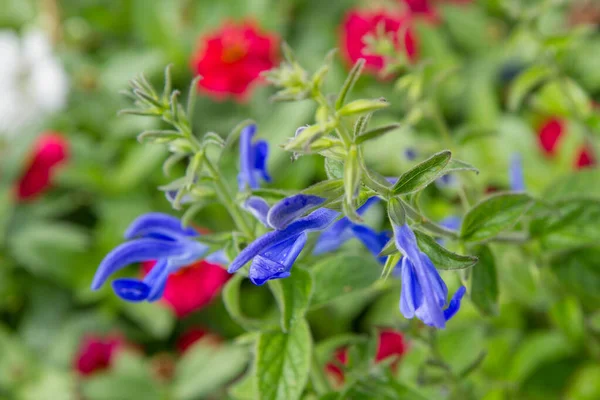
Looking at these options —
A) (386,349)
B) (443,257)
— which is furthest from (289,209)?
(386,349)

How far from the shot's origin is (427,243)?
667 mm

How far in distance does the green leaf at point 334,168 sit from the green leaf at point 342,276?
21 centimetres

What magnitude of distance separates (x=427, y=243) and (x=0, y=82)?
208cm

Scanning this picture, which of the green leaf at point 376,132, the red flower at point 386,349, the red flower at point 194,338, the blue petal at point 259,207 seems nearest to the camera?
the green leaf at point 376,132

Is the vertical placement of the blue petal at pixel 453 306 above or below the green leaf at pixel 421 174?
below

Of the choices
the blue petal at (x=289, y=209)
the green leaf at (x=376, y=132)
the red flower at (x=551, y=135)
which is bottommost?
the red flower at (x=551, y=135)

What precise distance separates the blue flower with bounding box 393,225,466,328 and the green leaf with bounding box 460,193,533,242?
6.7 inches

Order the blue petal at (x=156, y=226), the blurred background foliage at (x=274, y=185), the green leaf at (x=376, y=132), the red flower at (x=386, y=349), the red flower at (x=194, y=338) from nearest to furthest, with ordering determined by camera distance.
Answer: the green leaf at (x=376, y=132) → the blue petal at (x=156, y=226) → the blurred background foliage at (x=274, y=185) → the red flower at (x=386, y=349) → the red flower at (x=194, y=338)

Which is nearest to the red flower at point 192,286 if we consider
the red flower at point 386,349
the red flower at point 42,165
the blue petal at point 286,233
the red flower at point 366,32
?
the red flower at point 386,349

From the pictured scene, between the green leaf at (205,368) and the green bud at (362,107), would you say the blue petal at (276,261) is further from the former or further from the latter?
the green leaf at (205,368)

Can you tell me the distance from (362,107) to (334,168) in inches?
3.9

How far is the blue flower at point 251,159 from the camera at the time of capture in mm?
842

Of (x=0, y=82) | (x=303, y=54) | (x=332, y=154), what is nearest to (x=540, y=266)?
(x=332, y=154)

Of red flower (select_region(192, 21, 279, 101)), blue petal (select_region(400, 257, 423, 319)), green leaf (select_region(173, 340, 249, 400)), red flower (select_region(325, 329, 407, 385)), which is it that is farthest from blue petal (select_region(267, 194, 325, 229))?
red flower (select_region(192, 21, 279, 101))
